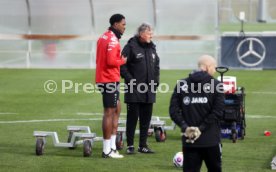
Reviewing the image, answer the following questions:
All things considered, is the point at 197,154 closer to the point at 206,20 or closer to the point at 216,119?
the point at 216,119

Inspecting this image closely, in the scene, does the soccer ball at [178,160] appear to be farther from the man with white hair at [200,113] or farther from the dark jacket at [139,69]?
the man with white hair at [200,113]

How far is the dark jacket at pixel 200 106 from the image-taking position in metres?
9.97

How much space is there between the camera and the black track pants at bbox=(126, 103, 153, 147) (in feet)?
48.0

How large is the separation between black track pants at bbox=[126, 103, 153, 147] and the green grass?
1.05 ft

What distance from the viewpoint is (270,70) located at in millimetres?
29875

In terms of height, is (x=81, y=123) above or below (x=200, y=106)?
below

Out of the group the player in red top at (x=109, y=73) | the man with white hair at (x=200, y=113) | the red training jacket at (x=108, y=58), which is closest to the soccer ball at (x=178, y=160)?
the player in red top at (x=109, y=73)

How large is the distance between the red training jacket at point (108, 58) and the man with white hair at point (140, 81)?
42cm

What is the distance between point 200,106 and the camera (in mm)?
10031

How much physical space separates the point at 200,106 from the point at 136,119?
476 centimetres

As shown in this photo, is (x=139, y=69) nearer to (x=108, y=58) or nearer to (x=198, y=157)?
(x=108, y=58)

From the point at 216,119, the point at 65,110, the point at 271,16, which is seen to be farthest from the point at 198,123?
the point at 271,16

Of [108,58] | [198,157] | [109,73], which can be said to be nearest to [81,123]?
[109,73]

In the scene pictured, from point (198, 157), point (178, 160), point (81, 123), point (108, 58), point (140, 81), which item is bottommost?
point (178, 160)
